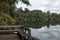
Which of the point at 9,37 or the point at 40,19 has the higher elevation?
the point at 9,37

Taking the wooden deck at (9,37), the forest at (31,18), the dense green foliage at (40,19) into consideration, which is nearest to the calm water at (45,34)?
the forest at (31,18)

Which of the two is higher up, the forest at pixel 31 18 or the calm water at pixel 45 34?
the forest at pixel 31 18

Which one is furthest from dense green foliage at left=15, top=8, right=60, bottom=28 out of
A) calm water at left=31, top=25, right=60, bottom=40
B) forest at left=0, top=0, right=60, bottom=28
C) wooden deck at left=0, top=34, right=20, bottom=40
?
wooden deck at left=0, top=34, right=20, bottom=40

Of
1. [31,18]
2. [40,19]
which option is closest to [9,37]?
[31,18]

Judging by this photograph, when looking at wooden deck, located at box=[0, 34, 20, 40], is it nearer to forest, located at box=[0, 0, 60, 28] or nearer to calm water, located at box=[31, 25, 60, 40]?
forest, located at box=[0, 0, 60, 28]

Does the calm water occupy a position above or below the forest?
below

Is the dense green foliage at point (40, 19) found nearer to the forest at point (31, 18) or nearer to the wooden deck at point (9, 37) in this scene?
the forest at point (31, 18)


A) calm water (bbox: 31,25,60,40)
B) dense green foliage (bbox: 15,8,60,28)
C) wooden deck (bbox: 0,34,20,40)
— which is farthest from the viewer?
dense green foliage (bbox: 15,8,60,28)

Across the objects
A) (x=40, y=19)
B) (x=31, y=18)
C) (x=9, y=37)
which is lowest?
(x=40, y=19)

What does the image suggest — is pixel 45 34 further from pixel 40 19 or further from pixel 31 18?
pixel 40 19

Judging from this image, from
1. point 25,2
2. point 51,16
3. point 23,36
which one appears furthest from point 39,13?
point 23,36

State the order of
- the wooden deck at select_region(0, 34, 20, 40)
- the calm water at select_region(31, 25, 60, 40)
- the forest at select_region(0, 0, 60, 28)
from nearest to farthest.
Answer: the wooden deck at select_region(0, 34, 20, 40) → the forest at select_region(0, 0, 60, 28) → the calm water at select_region(31, 25, 60, 40)

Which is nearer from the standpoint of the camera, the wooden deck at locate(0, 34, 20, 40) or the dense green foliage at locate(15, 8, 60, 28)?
the wooden deck at locate(0, 34, 20, 40)

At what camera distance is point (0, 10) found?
609 centimetres
